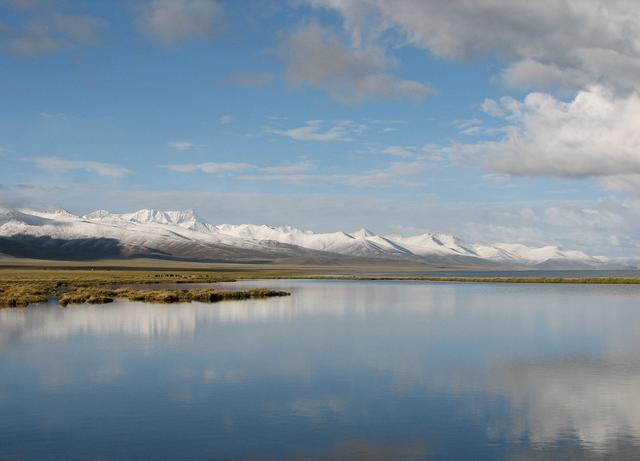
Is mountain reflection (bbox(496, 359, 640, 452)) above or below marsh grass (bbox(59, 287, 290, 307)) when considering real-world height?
below

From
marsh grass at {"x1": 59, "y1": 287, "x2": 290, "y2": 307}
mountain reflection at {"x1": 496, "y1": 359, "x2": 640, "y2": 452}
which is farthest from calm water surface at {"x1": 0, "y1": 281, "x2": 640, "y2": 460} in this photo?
marsh grass at {"x1": 59, "y1": 287, "x2": 290, "y2": 307}

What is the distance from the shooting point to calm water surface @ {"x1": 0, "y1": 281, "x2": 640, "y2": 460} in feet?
59.4

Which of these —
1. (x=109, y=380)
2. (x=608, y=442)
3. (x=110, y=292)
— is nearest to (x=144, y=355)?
(x=109, y=380)

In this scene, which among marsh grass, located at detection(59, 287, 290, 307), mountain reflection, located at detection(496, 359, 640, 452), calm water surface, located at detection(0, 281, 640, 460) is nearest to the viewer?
calm water surface, located at detection(0, 281, 640, 460)

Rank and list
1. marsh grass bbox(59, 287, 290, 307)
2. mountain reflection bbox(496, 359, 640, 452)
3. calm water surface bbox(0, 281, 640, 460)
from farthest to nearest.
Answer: marsh grass bbox(59, 287, 290, 307)
mountain reflection bbox(496, 359, 640, 452)
calm water surface bbox(0, 281, 640, 460)

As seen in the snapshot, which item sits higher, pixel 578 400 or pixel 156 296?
pixel 156 296

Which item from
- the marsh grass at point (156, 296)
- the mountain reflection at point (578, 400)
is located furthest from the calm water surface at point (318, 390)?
the marsh grass at point (156, 296)

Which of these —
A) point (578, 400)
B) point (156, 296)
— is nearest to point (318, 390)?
point (578, 400)

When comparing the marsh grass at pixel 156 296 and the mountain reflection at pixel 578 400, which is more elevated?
the marsh grass at pixel 156 296

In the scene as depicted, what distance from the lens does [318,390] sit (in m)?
24.5

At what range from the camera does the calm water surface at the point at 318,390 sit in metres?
18.1

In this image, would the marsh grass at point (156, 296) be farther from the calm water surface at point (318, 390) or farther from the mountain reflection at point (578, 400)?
the mountain reflection at point (578, 400)

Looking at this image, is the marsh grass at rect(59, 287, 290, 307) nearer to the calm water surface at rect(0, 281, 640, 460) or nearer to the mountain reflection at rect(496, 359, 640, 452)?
the calm water surface at rect(0, 281, 640, 460)

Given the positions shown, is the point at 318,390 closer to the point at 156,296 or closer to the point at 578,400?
the point at 578,400
